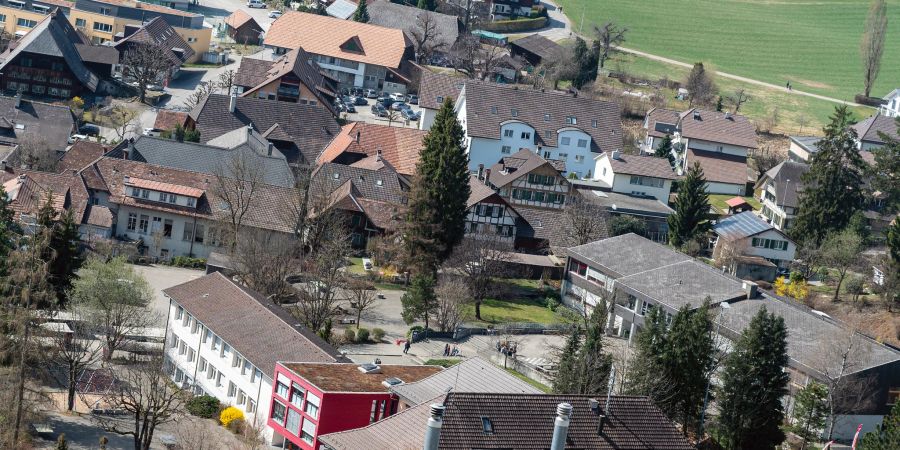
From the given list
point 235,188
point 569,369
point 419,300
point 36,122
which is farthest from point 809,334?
point 36,122

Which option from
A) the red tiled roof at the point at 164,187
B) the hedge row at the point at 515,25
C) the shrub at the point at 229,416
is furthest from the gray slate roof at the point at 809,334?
the hedge row at the point at 515,25

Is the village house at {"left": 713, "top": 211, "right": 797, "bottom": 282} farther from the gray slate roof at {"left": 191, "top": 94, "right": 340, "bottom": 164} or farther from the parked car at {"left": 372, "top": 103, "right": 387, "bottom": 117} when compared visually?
the parked car at {"left": 372, "top": 103, "right": 387, "bottom": 117}

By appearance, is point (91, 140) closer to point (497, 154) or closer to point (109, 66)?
point (109, 66)

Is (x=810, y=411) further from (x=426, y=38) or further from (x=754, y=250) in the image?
(x=426, y=38)

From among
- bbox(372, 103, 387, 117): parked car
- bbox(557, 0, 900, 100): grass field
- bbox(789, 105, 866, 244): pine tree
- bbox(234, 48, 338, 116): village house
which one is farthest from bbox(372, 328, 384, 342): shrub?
bbox(557, 0, 900, 100): grass field

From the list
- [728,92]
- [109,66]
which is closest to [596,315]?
[109,66]

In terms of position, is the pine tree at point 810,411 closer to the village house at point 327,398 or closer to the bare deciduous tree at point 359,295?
the village house at point 327,398
